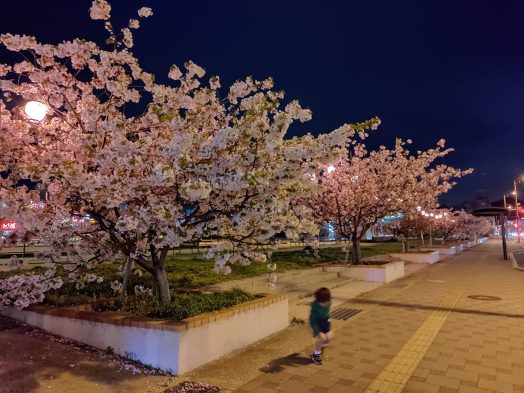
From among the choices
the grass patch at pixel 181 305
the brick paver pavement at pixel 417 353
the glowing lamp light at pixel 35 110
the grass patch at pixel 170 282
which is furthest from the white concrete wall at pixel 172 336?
the glowing lamp light at pixel 35 110

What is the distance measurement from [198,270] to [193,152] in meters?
7.74

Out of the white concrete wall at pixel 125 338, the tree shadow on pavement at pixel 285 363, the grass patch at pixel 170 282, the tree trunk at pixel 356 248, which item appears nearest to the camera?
the white concrete wall at pixel 125 338

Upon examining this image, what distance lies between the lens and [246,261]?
7797mm

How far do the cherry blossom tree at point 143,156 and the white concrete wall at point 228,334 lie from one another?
1.12 m

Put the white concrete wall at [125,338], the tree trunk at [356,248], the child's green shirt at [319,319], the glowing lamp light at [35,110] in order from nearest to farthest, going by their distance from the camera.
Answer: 1. the white concrete wall at [125,338]
2. the glowing lamp light at [35,110]
3. the child's green shirt at [319,319]
4. the tree trunk at [356,248]

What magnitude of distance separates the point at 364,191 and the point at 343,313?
7792 millimetres

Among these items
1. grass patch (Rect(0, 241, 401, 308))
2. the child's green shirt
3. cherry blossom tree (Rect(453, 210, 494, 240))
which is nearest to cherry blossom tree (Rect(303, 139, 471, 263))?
grass patch (Rect(0, 241, 401, 308))

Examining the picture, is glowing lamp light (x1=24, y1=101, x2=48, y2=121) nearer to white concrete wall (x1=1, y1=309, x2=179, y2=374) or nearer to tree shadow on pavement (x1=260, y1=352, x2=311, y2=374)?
white concrete wall (x1=1, y1=309, x2=179, y2=374)

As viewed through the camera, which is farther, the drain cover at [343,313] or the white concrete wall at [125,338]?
the drain cover at [343,313]

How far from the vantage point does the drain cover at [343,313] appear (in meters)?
9.73

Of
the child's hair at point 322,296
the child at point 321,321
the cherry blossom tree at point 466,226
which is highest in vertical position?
the cherry blossom tree at point 466,226

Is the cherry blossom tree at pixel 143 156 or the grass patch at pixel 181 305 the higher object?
the cherry blossom tree at pixel 143 156

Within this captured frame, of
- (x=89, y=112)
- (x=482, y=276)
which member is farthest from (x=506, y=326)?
(x=482, y=276)

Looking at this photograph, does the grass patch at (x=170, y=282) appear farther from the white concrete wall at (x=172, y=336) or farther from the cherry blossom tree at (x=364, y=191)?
the cherry blossom tree at (x=364, y=191)
